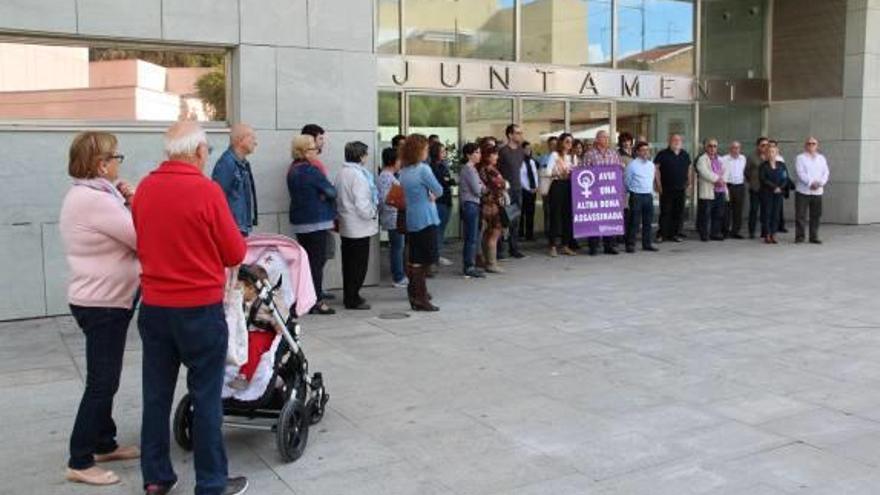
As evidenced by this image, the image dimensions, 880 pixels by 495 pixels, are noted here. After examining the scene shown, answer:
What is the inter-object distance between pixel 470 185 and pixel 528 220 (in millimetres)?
3789

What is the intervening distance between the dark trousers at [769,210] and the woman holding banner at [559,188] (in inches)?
140

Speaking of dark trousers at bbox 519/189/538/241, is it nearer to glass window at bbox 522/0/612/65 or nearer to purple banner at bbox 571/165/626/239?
purple banner at bbox 571/165/626/239

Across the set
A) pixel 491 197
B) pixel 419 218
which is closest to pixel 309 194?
pixel 419 218

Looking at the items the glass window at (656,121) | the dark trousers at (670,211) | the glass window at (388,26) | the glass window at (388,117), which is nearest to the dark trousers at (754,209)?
the dark trousers at (670,211)

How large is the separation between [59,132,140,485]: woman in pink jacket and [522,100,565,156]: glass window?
36.1 ft

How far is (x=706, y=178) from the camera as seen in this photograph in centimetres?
1409

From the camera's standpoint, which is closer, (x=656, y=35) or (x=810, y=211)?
(x=810, y=211)

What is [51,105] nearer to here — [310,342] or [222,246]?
[310,342]

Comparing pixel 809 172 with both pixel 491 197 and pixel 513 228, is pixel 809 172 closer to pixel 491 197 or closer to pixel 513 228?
→ pixel 513 228

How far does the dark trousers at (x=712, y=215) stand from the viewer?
1427 cm

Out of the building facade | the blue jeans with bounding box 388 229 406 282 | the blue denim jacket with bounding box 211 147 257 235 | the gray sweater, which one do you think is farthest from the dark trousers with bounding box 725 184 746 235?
the blue denim jacket with bounding box 211 147 257 235

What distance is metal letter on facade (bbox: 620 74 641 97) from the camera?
15.7m

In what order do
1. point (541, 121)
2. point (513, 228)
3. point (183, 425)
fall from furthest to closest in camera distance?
1. point (541, 121)
2. point (513, 228)
3. point (183, 425)

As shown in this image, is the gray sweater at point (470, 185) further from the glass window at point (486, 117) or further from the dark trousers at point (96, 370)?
the dark trousers at point (96, 370)
